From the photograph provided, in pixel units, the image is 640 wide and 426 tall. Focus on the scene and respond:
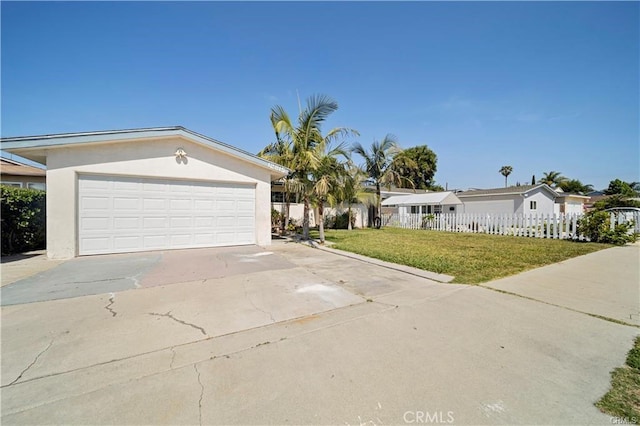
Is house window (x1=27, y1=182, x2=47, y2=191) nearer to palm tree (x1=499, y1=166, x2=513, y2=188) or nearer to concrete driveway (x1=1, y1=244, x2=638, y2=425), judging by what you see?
concrete driveway (x1=1, y1=244, x2=638, y2=425)

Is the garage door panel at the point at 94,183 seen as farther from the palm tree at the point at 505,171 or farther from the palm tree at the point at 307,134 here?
the palm tree at the point at 505,171

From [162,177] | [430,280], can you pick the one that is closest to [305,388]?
[430,280]

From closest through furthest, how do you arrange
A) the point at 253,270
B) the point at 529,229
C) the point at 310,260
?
1. the point at 253,270
2. the point at 310,260
3. the point at 529,229

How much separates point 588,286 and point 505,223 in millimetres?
11580

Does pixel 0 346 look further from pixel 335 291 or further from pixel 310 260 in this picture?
pixel 310 260

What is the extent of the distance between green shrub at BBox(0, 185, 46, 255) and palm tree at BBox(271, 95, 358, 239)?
28.1ft

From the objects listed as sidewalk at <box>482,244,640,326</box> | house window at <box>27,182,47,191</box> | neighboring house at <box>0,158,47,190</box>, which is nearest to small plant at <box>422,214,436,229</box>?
sidewalk at <box>482,244,640,326</box>

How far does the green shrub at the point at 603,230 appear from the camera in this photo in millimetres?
10186

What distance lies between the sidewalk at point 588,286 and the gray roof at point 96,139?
8.62 m

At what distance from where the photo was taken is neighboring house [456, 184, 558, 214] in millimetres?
21047

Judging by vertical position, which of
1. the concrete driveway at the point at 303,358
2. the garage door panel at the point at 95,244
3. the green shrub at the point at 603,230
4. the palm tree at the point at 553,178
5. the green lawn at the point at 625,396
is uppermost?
the palm tree at the point at 553,178

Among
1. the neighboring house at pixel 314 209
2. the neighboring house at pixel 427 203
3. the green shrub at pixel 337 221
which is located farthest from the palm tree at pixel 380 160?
the neighboring house at pixel 427 203

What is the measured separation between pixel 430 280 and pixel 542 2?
9518mm

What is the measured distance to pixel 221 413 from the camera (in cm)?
185
